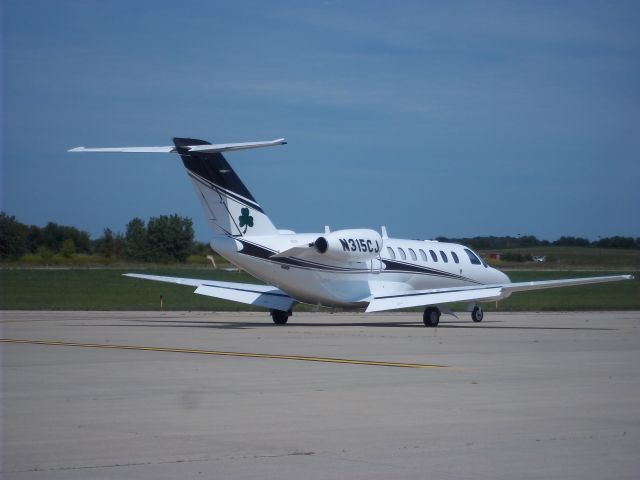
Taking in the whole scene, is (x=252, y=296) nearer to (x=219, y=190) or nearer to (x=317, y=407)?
(x=219, y=190)

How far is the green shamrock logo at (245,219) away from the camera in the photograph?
99.7 feet

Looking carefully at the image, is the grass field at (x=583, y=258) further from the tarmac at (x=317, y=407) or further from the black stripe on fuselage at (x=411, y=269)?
the tarmac at (x=317, y=407)

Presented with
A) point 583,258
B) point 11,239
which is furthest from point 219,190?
point 11,239

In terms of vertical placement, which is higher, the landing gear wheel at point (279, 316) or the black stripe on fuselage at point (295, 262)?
the black stripe on fuselage at point (295, 262)

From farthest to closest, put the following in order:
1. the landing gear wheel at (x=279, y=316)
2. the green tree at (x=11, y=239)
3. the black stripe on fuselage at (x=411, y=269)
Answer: the green tree at (x=11, y=239)
the black stripe on fuselage at (x=411, y=269)
the landing gear wheel at (x=279, y=316)

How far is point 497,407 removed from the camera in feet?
44.9

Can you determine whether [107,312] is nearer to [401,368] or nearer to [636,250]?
[401,368]

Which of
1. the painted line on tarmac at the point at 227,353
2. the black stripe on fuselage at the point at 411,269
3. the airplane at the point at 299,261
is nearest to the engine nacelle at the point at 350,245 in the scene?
the airplane at the point at 299,261

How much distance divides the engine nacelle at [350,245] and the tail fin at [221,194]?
1720 mm

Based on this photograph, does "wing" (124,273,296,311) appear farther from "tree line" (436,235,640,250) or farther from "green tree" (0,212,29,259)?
"green tree" (0,212,29,259)

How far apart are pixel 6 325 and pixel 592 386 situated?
19613 mm

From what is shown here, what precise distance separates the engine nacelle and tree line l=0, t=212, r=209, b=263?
239 ft

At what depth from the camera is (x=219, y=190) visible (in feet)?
98.3

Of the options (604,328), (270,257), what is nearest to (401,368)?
(270,257)
